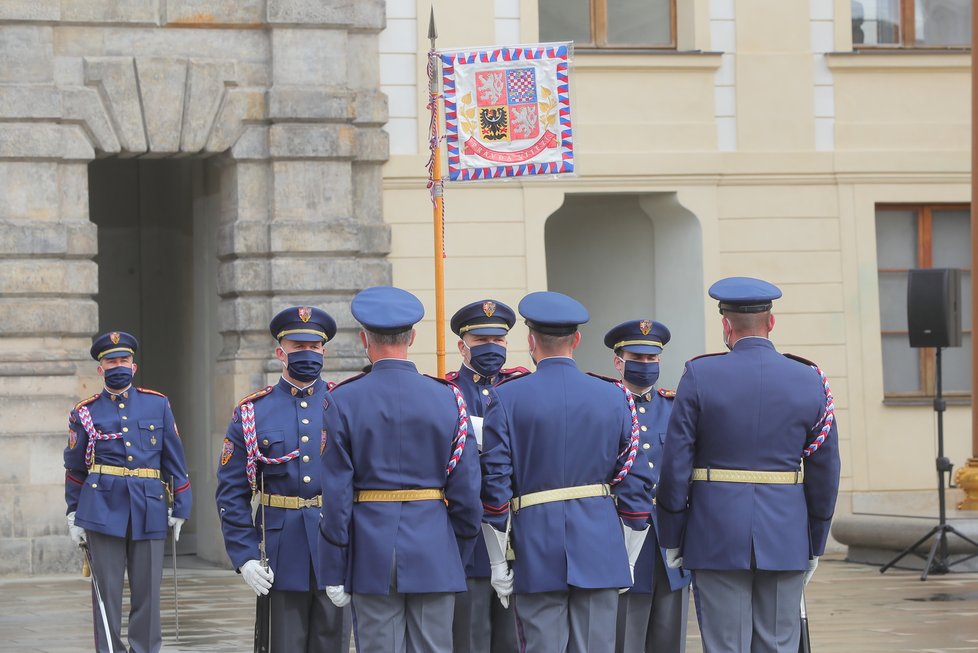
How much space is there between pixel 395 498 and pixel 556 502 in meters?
0.69

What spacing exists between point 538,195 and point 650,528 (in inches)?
331

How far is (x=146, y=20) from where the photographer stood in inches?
632

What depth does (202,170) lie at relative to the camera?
1731 centimetres

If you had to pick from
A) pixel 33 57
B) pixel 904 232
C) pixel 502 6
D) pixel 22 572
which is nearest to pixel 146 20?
pixel 33 57

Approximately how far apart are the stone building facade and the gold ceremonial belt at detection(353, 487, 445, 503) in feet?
28.0

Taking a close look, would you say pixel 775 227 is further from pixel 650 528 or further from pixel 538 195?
pixel 650 528

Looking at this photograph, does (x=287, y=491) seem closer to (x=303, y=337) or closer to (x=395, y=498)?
(x=303, y=337)

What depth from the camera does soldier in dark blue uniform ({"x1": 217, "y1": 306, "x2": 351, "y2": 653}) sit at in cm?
816

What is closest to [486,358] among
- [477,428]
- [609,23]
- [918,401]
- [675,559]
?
[477,428]

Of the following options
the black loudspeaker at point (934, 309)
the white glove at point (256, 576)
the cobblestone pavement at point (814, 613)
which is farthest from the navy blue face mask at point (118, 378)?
the black loudspeaker at point (934, 309)

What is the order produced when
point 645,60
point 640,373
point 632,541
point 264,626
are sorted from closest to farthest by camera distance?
point 632,541, point 264,626, point 640,373, point 645,60

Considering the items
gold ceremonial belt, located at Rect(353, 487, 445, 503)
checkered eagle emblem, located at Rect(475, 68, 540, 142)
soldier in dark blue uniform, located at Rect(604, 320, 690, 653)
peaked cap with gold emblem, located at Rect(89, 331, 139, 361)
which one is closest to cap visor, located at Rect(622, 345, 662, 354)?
soldier in dark blue uniform, located at Rect(604, 320, 690, 653)

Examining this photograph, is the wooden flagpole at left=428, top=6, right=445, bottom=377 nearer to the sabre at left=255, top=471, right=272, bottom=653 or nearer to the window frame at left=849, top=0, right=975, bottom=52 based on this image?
the window frame at left=849, top=0, right=975, bottom=52

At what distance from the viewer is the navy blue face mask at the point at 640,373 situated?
9.35 m
